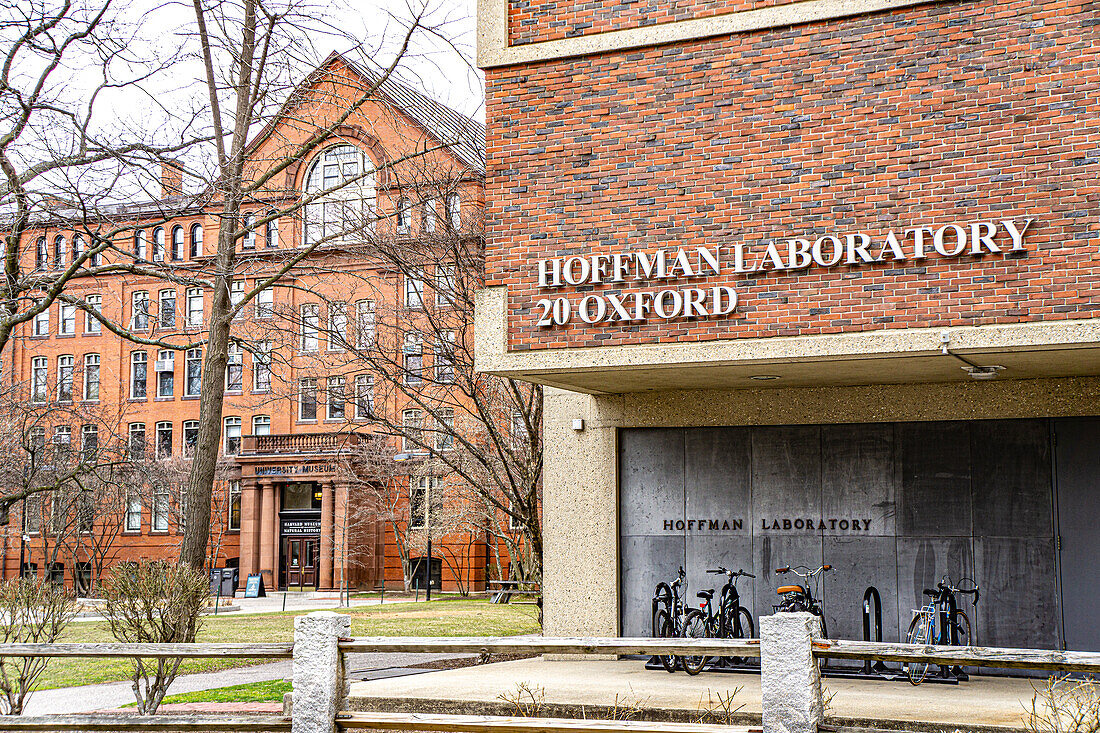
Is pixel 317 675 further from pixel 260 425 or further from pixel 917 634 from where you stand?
pixel 260 425

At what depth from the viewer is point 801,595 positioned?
1251 centimetres

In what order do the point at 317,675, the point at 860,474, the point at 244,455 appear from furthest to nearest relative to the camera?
the point at 244,455 → the point at 860,474 → the point at 317,675

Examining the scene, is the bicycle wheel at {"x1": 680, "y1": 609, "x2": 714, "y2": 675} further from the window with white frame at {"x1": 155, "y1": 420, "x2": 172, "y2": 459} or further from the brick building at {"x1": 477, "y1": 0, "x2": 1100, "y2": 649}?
the window with white frame at {"x1": 155, "y1": 420, "x2": 172, "y2": 459}

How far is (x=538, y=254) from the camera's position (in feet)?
40.3

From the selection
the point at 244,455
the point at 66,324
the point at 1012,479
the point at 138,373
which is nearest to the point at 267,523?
the point at 244,455

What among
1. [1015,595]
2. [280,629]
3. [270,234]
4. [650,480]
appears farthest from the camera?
[270,234]

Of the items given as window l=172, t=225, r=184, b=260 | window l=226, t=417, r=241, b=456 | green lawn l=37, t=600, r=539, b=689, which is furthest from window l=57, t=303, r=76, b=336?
green lawn l=37, t=600, r=539, b=689

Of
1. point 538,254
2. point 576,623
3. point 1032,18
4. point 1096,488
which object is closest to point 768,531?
point 576,623

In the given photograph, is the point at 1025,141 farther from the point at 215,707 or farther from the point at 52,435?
the point at 52,435

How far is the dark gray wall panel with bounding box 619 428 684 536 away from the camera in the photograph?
1432 centimetres

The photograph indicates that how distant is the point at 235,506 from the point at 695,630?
Answer: 45.7m

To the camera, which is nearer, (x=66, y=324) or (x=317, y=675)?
(x=317, y=675)

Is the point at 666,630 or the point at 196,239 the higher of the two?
the point at 196,239

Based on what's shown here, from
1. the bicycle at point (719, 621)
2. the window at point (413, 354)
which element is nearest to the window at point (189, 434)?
the window at point (413, 354)
